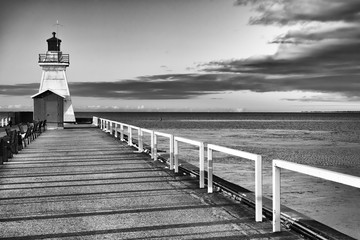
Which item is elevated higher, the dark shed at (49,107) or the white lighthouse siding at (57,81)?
the white lighthouse siding at (57,81)

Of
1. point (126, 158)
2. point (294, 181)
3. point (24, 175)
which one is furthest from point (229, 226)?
point (294, 181)

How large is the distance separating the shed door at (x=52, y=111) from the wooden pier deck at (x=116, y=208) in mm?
27836

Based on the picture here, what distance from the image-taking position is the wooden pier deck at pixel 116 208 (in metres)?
5.29

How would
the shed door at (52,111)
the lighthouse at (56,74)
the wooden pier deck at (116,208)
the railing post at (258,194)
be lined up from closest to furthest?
1. the wooden pier deck at (116,208)
2. the railing post at (258,194)
3. the shed door at (52,111)
4. the lighthouse at (56,74)

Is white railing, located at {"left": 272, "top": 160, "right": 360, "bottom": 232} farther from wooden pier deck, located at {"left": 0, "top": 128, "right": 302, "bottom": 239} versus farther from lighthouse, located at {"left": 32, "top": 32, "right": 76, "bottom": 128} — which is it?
lighthouse, located at {"left": 32, "top": 32, "right": 76, "bottom": 128}

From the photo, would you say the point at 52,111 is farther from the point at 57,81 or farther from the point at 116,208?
the point at 116,208

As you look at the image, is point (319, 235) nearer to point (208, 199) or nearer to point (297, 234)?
point (297, 234)

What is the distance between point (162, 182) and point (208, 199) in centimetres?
207

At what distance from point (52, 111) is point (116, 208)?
33.6m

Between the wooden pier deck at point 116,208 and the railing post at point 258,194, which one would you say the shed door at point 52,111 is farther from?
the railing post at point 258,194

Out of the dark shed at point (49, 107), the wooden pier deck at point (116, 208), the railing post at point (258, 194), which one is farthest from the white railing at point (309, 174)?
the dark shed at point (49, 107)

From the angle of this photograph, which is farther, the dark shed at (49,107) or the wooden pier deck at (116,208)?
the dark shed at (49,107)

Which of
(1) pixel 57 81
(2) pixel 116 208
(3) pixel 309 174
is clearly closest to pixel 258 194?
(3) pixel 309 174

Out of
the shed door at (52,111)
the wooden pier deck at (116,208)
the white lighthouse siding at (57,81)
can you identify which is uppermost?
the white lighthouse siding at (57,81)
